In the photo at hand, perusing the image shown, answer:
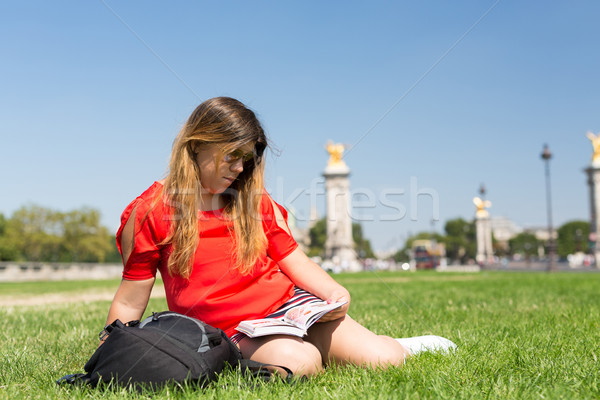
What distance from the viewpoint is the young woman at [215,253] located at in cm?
303

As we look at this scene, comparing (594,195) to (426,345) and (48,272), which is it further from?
(426,345)

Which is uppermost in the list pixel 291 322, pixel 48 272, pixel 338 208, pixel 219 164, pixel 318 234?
pixel 338 208

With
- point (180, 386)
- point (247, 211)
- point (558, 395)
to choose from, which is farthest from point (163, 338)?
point (558, 395)

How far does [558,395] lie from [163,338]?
1.88 metres

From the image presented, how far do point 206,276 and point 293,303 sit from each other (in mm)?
535

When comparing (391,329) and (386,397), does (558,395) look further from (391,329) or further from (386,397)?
(391,329)

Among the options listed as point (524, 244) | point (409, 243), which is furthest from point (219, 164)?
point (409, 243)

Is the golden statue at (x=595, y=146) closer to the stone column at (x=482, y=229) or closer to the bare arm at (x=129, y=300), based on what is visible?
the stone column at (x=482, y=229)

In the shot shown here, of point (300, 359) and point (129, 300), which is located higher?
point (129, 300)

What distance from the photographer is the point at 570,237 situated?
103m

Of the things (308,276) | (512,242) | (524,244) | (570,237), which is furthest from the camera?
(512,242)

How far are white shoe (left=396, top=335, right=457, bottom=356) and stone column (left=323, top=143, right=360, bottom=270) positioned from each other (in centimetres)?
4480

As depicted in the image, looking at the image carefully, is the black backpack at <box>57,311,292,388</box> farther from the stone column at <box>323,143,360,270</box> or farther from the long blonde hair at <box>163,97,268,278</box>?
the stone column at <box>323,143,360,270</box>

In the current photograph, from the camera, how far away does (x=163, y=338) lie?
8.59 feet
